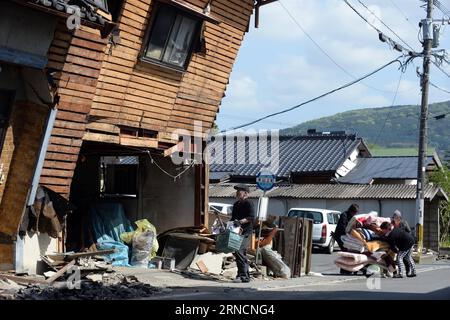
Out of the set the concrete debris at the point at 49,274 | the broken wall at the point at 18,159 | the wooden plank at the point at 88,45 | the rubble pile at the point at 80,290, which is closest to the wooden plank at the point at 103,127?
the wooden plank at the point at 88,45

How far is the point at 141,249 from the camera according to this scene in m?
16.3

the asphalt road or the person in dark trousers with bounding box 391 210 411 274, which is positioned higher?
the person in dark trousers with bounding box 391 210 411 274

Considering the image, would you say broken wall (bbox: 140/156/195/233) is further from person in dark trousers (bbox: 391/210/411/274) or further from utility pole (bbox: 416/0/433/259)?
utility pole (bbox: 416/0/433/259)

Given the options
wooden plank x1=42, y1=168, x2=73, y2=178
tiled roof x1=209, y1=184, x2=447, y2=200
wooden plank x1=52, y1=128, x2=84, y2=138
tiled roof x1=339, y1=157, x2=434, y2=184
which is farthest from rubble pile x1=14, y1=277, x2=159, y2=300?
tiled roof x1=339, y1=157, x2=434, y2=184

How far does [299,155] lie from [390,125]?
388 feet

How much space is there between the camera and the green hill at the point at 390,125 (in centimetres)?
14175

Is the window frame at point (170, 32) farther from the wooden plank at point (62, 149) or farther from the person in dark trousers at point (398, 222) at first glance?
the person in dark trousers at point (398, 222)

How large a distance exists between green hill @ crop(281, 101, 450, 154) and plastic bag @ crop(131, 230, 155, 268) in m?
117

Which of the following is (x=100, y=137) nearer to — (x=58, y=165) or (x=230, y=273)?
(x=58, y=165)

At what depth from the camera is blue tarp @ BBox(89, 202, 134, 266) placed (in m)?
16.2

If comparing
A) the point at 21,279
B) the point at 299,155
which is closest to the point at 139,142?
the point at 21,279
